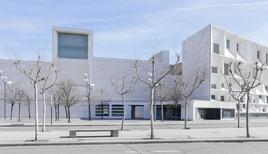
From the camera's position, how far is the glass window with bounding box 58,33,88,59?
3465 inches

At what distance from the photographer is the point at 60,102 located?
71.1 meters

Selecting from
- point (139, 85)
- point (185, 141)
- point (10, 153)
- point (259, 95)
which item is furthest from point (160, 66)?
point (10, 153)

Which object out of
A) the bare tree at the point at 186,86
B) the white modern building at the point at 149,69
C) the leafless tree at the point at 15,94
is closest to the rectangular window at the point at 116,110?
the white modern building at the point at 149,69

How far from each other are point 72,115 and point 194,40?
99.0 ft

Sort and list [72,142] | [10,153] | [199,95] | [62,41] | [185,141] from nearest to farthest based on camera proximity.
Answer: [10,153], [72,142], [185,141], [199,95], [62,41]

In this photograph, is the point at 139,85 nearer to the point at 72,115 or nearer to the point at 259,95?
the point at 72,115

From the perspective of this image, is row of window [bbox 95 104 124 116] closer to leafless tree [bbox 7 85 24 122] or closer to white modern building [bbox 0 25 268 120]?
white modern building [bbox 0 25 268 120]

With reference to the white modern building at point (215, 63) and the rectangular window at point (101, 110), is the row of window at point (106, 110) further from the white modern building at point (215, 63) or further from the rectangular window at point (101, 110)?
the white modern building at point (215, 63)

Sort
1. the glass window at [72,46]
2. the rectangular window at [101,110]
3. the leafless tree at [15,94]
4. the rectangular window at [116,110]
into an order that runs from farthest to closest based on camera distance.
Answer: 1. the glass window at [72,46]
2. the rectangular window at [116,110]
3. the rectangular window at [101,110]
4. the leafless tree at [15,94]

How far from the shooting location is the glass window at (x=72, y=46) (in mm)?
88000

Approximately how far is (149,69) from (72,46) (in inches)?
747

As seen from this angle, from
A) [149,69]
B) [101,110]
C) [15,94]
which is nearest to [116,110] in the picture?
[101,110]

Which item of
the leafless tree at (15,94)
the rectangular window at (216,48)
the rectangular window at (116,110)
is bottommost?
the rectangular window at (116,110)

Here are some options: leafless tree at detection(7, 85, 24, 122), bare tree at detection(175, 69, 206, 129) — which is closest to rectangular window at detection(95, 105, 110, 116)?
leafless tree at detection(7, 85, 24, 122)
